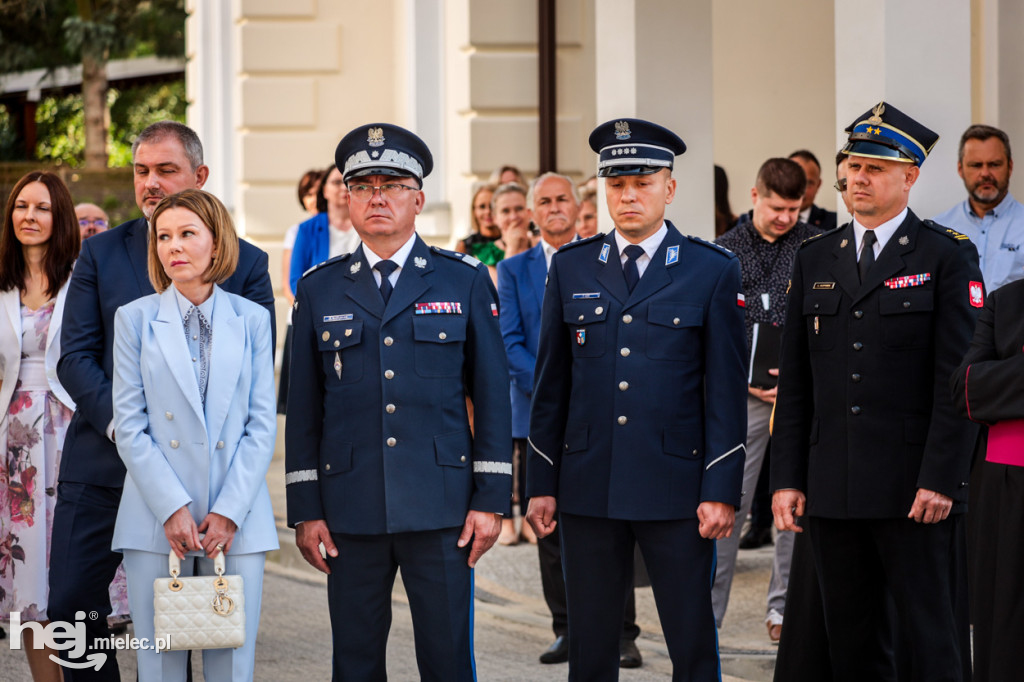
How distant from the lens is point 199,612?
4.00 m

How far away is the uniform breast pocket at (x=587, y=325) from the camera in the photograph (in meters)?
4.47

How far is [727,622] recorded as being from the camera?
6758mm

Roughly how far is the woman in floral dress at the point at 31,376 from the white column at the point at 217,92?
23.8 ft

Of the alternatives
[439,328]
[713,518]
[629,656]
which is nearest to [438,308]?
[439,328]

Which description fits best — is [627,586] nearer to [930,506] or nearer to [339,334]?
[930,506]

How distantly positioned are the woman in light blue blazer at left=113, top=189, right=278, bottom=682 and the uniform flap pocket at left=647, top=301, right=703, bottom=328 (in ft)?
3.88

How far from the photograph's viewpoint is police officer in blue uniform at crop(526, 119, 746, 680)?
433 centimetres

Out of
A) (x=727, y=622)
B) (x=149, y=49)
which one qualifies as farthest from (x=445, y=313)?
(x=149, y=49)

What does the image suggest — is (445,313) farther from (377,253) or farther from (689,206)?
(689,206)

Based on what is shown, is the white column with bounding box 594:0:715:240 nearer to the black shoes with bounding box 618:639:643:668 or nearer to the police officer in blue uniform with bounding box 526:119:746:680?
the black shoes with bounding box 618:639:643:668

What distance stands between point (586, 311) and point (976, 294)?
3.85 ft

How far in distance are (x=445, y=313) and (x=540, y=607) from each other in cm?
333

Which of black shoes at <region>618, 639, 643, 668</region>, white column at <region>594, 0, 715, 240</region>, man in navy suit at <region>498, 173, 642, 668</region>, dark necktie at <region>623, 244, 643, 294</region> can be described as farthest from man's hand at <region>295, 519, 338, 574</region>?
white column at <region>594, 0, 715, 240</region>

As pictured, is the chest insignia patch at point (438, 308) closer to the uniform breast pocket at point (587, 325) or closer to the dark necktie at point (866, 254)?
the uniform breast pocket at point (587, 325)
